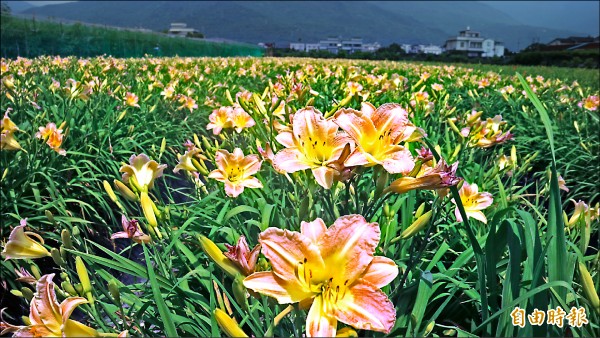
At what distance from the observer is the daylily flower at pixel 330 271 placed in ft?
2.61

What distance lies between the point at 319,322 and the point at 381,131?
A: 51 centimetres

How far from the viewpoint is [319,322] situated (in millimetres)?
775

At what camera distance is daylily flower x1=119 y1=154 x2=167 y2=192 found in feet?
4.48

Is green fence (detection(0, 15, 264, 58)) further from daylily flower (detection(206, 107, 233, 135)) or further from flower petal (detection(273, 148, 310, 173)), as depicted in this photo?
flower petal (detection(273, 148, 310, 173))

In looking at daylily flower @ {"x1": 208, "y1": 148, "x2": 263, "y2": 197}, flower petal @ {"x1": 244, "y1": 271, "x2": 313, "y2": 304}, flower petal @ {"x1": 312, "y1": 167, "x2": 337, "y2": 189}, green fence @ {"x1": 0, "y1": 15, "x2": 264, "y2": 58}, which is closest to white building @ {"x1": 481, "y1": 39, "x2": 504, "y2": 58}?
green fence @ {"x1": 0, "y1": 15, "x2": 264, "y2": 58}

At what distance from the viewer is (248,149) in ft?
8.41

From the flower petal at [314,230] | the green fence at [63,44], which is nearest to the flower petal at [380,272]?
the flower petal at [314,230]

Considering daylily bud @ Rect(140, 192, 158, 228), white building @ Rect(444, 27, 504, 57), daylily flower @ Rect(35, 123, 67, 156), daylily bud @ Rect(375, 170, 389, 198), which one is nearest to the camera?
daylily bud @ Rect(375, 170, 389, 198)

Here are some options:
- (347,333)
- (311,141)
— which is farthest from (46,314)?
(311,141)

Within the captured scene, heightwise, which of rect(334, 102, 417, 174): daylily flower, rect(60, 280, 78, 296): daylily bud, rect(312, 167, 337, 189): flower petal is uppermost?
rect(334, 102, 417, 174): daylily flower

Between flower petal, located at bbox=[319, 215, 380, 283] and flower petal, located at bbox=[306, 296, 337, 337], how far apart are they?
7 centimetres

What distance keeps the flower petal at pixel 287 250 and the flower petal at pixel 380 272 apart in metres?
0.09

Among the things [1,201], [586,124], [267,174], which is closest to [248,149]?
[267,174]

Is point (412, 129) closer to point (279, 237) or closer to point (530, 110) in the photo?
point (279, 237)
